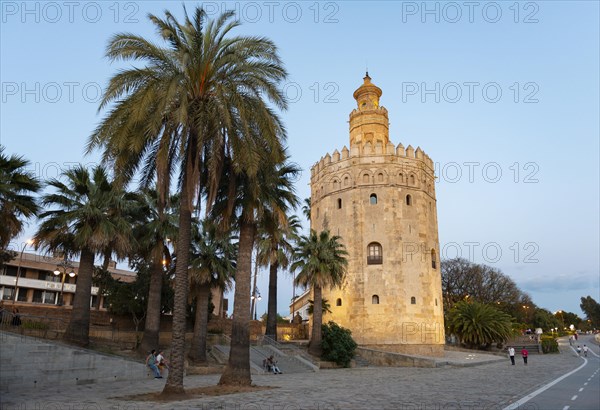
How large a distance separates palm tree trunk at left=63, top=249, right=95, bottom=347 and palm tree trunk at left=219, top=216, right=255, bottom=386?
744 centimetres

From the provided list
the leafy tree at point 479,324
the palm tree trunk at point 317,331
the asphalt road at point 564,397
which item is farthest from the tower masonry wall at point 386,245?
the asphalt road at point 564,397

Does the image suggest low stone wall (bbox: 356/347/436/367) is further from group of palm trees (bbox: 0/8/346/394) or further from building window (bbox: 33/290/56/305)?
building window (bbox: 33/290/56/305)

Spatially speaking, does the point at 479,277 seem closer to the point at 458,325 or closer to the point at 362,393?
the point at 458,325

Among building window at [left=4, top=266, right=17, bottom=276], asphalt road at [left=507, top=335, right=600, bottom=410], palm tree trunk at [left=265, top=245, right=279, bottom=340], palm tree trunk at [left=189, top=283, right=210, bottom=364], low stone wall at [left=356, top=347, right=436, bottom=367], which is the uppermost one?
building window at [left=4, top=266, right=17, bottom=276]

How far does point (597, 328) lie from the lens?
141500 mm

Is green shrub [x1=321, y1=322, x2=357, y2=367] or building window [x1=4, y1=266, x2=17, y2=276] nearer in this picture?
green shrub [x1=321, y1=322, x2=357, y2=367]

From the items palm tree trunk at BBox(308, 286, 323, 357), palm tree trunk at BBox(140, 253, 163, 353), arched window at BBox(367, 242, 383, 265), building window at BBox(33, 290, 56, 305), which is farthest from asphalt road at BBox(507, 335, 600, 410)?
building window at BBox(33, 290, 56, 305)

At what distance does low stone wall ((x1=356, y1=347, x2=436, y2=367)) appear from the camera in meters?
31.5

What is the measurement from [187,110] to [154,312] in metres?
12.4

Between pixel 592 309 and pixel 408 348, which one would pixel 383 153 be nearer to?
pixel 408 348

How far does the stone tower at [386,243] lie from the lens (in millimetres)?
37625

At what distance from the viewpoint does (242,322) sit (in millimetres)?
17719

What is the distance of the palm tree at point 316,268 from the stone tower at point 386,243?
738cm

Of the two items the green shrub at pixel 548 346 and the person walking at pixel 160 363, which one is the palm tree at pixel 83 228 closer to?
the person walking at pixel 160 363
